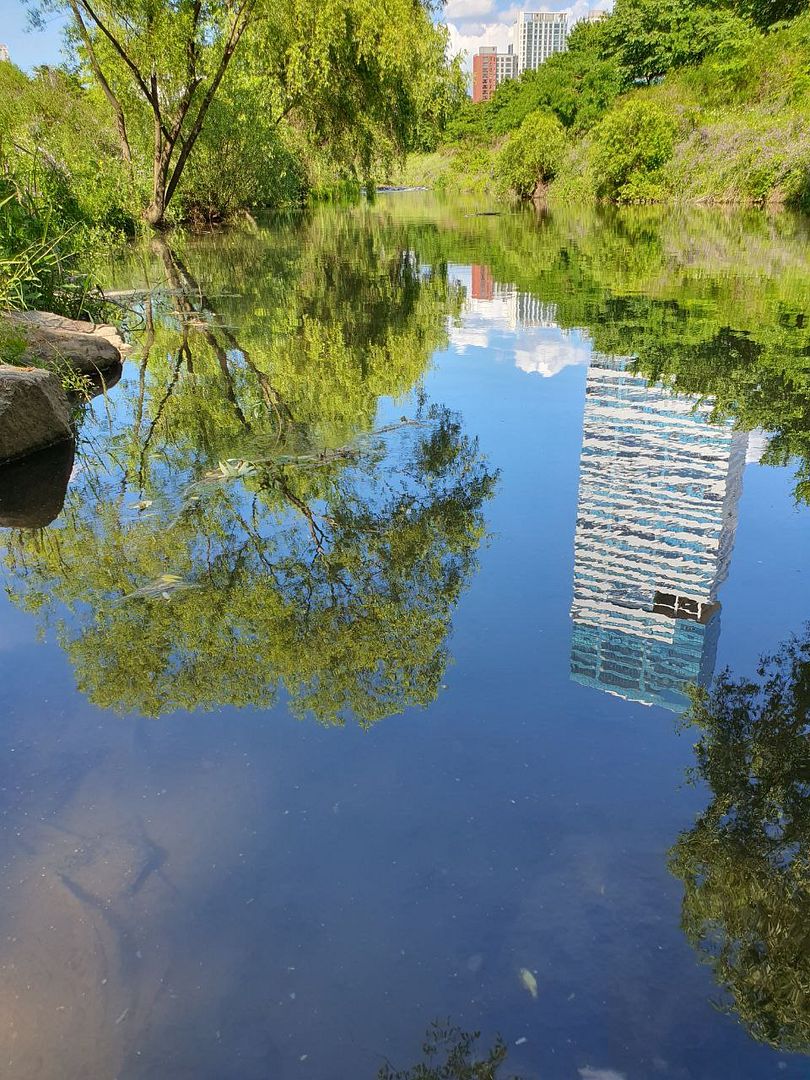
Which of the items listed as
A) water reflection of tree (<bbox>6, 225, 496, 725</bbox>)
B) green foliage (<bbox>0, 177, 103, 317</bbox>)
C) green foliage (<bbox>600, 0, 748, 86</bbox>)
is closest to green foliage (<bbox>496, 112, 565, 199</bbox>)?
green foliage (<bbox>600, 0, 748, 86</bbox>)

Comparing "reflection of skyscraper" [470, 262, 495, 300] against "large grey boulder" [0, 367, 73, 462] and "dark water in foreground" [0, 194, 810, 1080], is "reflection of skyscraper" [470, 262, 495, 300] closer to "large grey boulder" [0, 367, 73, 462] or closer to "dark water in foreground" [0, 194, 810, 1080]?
"dark water in foreground" [0, 194, 810, 1080]

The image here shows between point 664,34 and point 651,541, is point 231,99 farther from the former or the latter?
point 664,34

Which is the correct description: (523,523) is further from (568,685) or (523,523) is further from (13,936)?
(13,936)

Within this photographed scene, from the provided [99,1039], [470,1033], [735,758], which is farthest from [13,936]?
[735,758]

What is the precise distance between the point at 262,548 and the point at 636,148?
93.2 feet

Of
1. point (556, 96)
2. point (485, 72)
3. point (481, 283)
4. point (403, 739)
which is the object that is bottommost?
point (403, 739)

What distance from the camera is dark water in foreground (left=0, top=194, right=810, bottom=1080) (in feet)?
5.78

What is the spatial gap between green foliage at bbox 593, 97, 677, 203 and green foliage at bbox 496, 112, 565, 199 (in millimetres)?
5249

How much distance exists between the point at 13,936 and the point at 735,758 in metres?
2.09

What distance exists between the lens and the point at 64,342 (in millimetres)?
6707

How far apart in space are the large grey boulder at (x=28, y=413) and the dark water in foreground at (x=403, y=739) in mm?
245

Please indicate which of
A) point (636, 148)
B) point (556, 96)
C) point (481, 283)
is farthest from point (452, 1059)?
point (556, 96)

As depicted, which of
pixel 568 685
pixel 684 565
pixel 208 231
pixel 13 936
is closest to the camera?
pixel 13 936

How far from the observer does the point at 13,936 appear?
6.49ft
